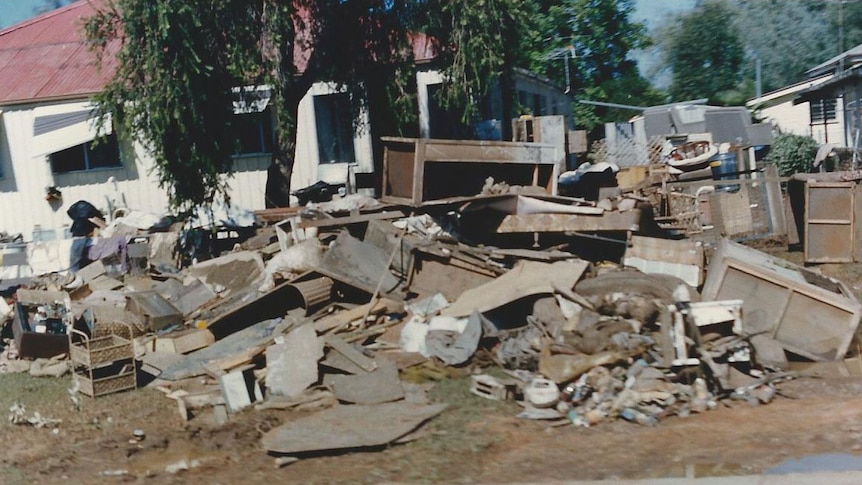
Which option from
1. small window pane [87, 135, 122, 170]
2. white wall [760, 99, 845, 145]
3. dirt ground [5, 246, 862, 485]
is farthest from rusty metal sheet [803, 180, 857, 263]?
white wall [760, 99, 845, 145]

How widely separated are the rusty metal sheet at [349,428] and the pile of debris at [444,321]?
0.02m

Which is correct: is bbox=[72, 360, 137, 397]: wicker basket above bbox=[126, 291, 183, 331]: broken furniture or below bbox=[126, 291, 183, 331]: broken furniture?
below

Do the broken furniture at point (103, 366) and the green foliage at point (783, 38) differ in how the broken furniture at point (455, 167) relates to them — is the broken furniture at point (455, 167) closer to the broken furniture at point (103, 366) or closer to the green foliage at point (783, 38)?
the broken furniture at point (103, 366)

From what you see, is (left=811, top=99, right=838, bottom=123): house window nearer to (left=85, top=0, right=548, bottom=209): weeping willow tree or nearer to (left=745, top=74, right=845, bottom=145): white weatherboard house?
(left=745, top=74, right=845, bottom=145): white weatherboard house

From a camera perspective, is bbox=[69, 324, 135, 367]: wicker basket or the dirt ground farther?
bbox=[69, 324, 135, 367]: wicker basket

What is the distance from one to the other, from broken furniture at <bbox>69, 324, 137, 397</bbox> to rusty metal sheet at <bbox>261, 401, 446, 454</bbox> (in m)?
2.45

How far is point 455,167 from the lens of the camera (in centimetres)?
1186

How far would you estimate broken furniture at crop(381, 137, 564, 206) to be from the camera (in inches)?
439

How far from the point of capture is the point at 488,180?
1158 cm

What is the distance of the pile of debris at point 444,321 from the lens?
734 cm

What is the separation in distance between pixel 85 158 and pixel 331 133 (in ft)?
16.9

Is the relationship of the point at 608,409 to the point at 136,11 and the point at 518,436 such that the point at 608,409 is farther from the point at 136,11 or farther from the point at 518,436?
the point at 136,11

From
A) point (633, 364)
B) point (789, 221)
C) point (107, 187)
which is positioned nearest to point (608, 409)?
point (633, 364)

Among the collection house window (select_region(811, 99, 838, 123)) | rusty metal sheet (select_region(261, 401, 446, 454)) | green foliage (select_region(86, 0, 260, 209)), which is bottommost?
rusty metal sheet (select_region(261, 401, 446, 454))
